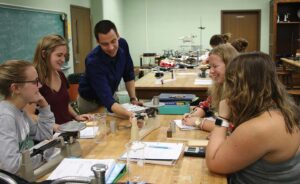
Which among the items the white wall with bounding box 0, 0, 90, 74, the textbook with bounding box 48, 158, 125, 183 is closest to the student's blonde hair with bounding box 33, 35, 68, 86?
the textbook with bounding box 48, 158, 125, 183

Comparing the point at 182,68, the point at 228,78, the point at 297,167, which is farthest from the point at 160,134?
the point at 182,68

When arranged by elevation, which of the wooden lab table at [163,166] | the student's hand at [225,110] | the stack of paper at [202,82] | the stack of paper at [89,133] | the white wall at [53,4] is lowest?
the wooden lab table at [163,166]

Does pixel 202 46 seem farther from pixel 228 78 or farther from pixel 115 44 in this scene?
pixel 228 78

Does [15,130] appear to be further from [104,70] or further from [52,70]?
[104,70]

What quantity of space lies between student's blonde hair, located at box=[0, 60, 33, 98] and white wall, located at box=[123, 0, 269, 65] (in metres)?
7.63

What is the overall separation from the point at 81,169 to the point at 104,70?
117cm

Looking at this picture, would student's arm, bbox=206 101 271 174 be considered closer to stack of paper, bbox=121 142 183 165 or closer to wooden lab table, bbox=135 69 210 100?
stack of paper, bbox=121 142 183 165

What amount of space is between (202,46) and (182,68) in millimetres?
3250

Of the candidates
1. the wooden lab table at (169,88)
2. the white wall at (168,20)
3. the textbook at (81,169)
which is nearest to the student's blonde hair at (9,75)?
the textbook at (81,169)

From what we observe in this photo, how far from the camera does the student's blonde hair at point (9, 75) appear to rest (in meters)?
1.63

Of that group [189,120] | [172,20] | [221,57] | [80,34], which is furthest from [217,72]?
[172,20]

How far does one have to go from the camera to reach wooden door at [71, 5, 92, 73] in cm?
653

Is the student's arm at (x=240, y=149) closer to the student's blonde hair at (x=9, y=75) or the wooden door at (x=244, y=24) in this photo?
the student's blonde hair at (x=9, y=75)

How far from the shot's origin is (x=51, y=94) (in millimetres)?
2352
